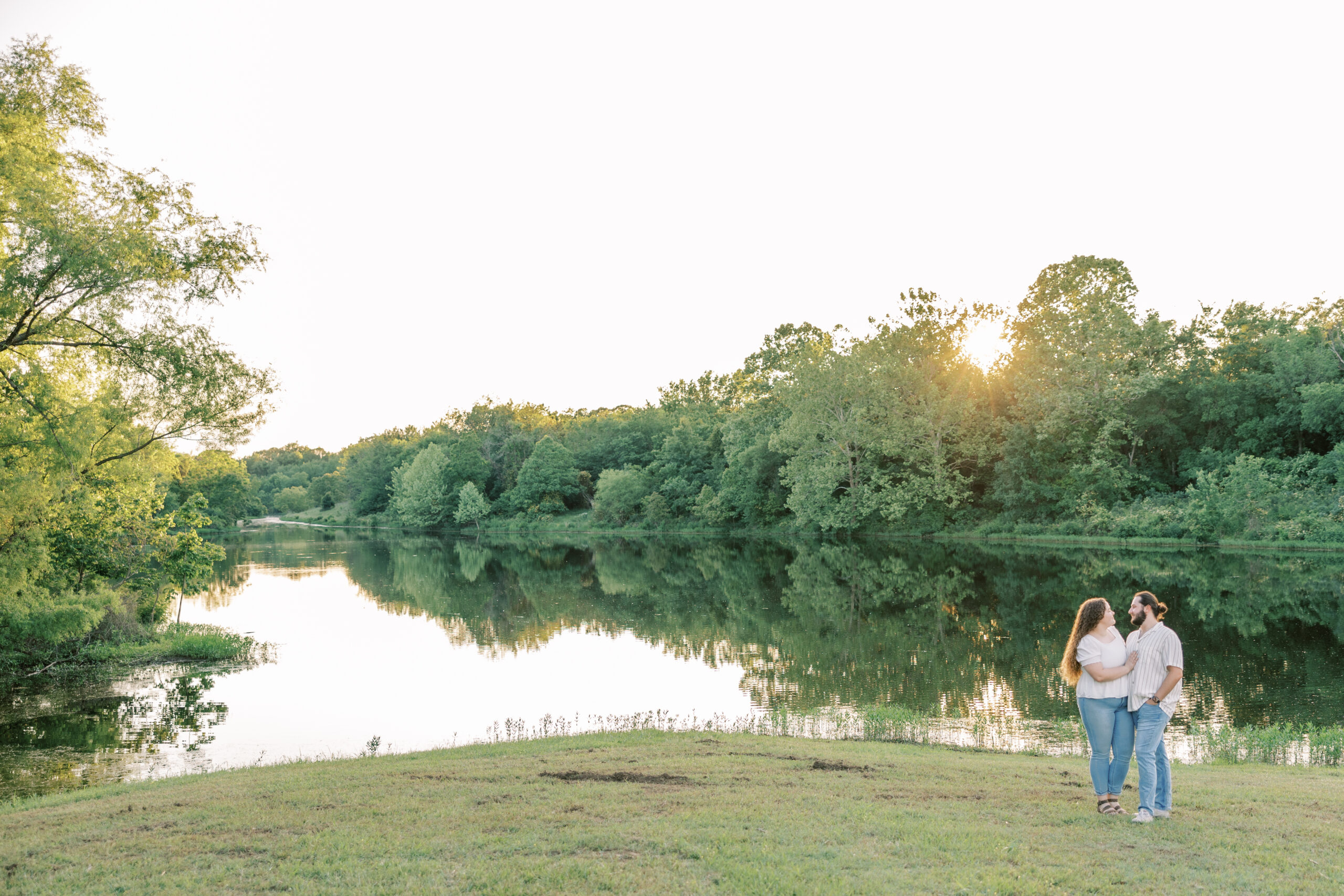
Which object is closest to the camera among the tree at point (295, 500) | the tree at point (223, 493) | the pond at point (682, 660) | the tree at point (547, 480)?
the pond at point (682, 660)

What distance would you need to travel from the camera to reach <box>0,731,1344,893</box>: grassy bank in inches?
216


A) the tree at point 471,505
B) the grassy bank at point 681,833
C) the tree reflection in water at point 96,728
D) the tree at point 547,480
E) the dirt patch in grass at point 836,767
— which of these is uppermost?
the tree at point 547,480

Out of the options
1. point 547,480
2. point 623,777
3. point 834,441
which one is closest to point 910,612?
point 623,777

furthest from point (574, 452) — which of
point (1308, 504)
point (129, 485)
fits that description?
point (129, 485)

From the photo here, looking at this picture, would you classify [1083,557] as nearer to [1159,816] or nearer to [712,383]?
[1159,816]

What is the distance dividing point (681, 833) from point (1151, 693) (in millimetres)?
3861

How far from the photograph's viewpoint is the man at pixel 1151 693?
6.40 meters

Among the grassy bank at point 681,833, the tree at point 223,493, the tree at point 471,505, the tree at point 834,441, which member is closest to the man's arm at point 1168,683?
the grassy bank at point 681,833

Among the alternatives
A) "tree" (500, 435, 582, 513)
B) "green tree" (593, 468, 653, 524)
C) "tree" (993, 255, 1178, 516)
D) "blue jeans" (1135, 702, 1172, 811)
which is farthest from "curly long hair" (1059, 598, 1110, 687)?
"tree" (500, 435, 582, 513)

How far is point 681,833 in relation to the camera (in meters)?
6.42

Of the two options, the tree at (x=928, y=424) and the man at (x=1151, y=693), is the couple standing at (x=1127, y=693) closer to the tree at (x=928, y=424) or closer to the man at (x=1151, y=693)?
the man at (x=1151, y=693)

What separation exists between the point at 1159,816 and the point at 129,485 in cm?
2005

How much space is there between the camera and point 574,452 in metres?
90.9

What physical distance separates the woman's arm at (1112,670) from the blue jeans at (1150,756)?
0.30m
